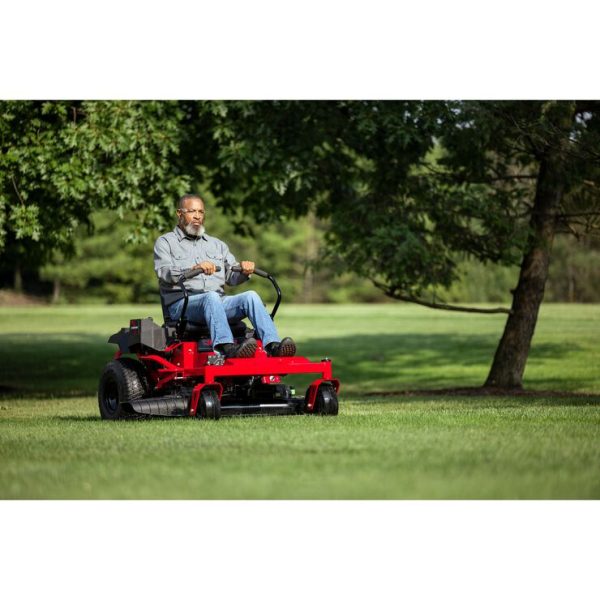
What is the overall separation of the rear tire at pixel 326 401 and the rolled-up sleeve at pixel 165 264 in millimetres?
1531

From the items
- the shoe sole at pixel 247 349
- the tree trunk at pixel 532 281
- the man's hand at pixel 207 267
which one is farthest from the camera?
the tree trunk at pixel 532 281

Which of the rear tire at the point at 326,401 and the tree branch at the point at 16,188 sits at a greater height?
the tree branch at the point at 16,188

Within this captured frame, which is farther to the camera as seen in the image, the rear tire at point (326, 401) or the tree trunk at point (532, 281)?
Result: the tree trunk at point (532, 281)

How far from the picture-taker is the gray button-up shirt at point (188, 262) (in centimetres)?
958

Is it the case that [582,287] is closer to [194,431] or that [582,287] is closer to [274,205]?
[274,205]

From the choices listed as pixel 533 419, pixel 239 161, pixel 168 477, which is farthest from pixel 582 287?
pixel 168 477

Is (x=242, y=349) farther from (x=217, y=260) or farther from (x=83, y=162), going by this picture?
(x=83, y=162)

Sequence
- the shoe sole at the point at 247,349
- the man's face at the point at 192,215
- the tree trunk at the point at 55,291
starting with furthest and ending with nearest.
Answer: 1. the tree trunk at the point at 55,291
2. the man's face at the point at 192,215
3. the shoe sole at the point at 247,349

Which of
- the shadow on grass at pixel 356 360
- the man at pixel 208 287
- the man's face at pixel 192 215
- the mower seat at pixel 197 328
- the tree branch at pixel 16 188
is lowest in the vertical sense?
the shadow on grass at pixel 356 360

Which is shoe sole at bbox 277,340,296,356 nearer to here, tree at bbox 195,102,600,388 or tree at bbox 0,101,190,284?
tree at bbox 195,102,600,388

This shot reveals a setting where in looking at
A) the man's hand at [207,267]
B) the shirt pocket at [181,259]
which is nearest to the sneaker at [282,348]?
the man's hand at [207,267]

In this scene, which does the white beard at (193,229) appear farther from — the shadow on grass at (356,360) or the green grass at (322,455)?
the shadow on grass at (356,360)

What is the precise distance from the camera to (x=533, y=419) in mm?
9102

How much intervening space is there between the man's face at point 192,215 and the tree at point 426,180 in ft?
16.5
